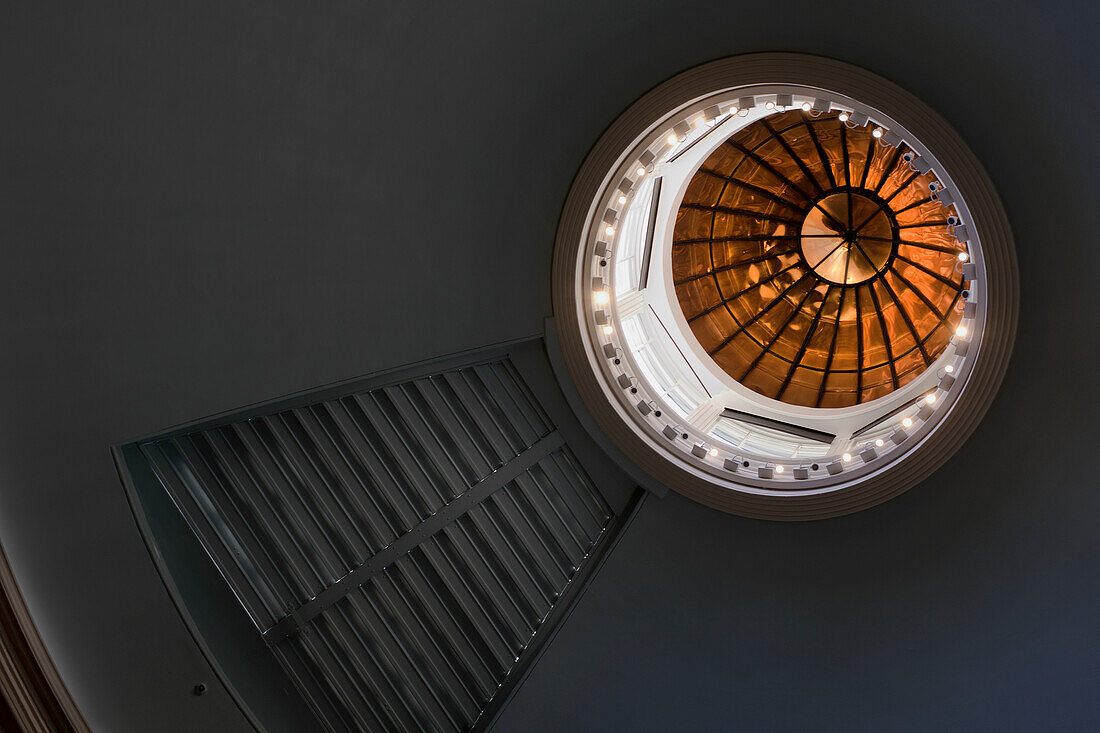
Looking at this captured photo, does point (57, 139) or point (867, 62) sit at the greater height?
point (57, 139)

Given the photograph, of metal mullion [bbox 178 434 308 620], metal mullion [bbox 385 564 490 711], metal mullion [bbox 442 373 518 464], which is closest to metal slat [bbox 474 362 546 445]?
metal mullion [bbox 442 373 518 464]

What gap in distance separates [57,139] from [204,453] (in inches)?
99.7

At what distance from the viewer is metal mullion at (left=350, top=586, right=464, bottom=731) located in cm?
678

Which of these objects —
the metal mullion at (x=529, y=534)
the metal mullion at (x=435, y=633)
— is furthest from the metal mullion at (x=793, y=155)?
the metal mullion at (x=435, y=633)

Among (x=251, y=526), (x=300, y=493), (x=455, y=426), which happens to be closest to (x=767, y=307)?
(x=455, y=426)

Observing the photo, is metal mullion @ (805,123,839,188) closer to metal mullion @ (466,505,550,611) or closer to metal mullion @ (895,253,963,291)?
metal mullion @ (895,253,963,291)

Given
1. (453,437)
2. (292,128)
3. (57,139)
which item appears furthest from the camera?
(453,437)

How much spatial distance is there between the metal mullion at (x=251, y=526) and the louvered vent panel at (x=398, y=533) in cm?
1

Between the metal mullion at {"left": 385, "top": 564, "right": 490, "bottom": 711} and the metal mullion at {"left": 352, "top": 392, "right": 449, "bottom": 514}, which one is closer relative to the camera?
the metal mullion at {"left": 352, "top": 392, "right": 449, "bottom": 514}

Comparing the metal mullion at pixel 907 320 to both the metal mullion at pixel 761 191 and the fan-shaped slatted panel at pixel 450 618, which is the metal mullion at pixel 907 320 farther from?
the fan-shaped slatted panel at pixel 450 618

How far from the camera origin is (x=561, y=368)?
23.3ft

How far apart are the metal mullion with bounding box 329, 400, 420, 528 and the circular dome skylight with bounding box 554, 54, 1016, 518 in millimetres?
1917

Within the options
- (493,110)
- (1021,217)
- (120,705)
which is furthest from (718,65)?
(120,705)

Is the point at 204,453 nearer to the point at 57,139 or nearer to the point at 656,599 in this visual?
the point at 57,139
